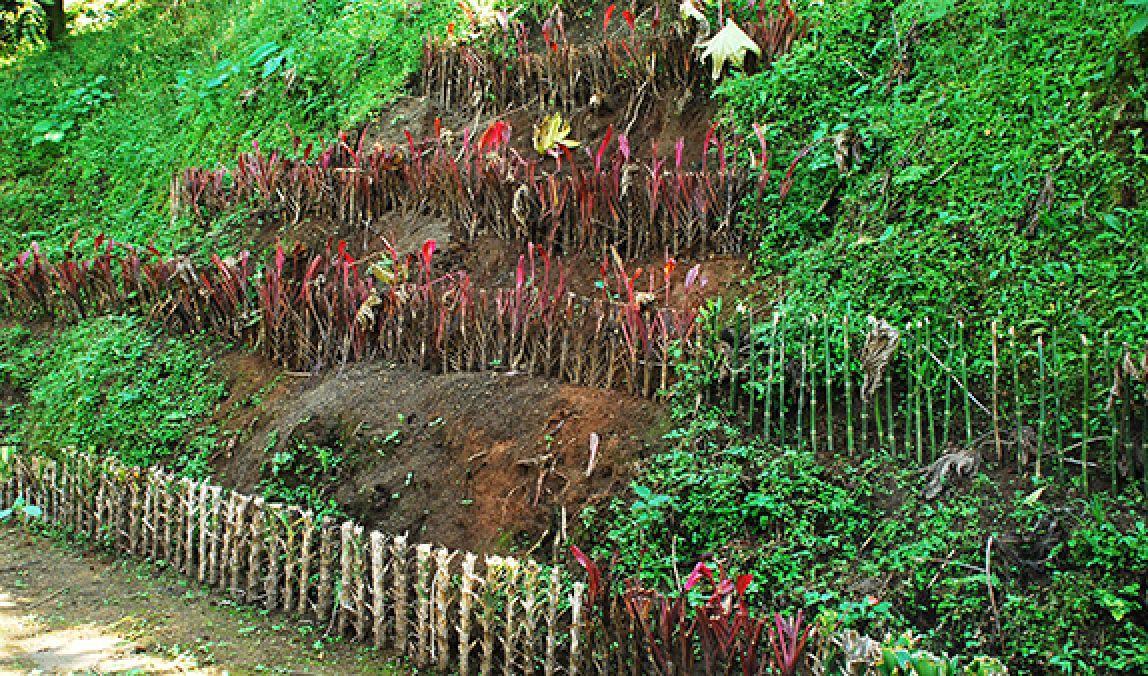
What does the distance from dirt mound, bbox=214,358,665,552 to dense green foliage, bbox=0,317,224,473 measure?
652 millimetres

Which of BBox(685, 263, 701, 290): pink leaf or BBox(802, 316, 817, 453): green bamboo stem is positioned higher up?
BBox(685, 263, 701, 290): pink leaf

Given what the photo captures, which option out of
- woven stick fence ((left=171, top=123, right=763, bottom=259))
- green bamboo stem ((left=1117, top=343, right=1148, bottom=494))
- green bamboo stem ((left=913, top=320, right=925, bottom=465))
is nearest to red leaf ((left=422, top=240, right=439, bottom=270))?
woven stick fence ((left=171, top=123, right=763, bottom=259))

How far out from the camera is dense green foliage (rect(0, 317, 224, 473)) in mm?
6633

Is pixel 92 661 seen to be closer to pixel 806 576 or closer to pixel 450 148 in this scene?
pixel 806 576

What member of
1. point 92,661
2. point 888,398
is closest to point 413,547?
point 92,661

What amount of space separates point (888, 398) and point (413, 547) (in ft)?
7.80

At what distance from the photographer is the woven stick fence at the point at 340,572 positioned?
4.05 m

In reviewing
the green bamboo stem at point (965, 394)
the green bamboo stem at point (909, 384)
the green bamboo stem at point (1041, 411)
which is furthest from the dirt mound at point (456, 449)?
the green bamboo stem at point (1041, 411)

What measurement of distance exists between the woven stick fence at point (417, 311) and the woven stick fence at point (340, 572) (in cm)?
116

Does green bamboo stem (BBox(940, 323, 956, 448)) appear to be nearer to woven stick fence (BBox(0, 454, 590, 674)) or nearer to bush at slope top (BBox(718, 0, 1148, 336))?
bush at slope top (BBox(718, 0, 1148, 336))

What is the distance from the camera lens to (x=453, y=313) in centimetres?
575

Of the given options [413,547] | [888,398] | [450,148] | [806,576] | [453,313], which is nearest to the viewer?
[806,576]

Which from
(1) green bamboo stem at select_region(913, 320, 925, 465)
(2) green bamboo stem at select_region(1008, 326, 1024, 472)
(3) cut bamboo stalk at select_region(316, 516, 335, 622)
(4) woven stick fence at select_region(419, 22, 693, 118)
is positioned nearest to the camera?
(2) green bamboo stem at select_region(1008, 326, 1024, 472)

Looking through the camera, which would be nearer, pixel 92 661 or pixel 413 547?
pixel 92 661
